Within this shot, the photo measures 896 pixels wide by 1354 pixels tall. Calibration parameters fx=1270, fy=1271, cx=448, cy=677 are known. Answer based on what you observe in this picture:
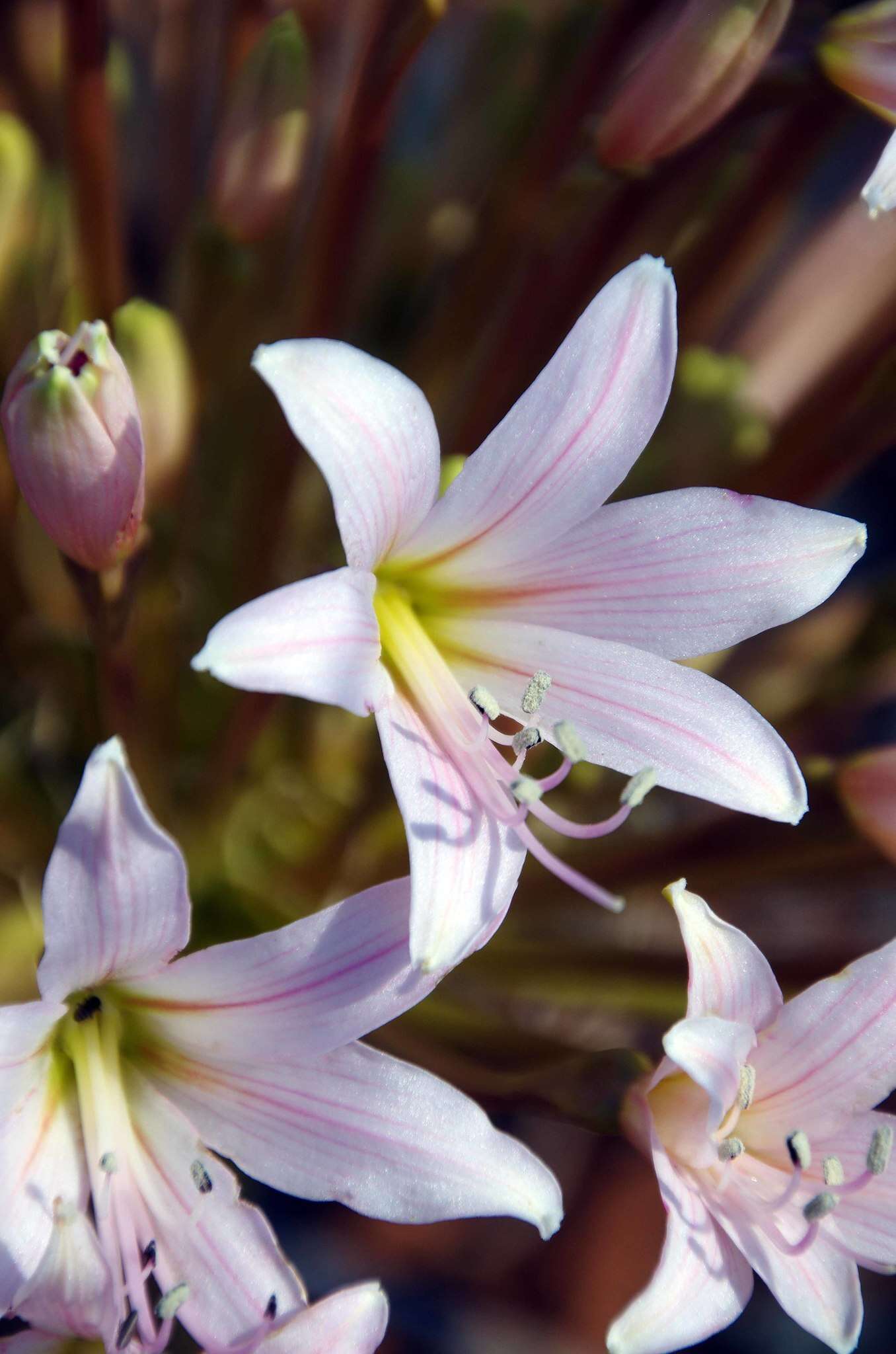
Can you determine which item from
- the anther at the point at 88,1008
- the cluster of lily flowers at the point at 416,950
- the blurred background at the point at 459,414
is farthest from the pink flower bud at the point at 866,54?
the anther at the point at 88,1008

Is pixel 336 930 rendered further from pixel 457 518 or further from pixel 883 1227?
pixel 883 1227

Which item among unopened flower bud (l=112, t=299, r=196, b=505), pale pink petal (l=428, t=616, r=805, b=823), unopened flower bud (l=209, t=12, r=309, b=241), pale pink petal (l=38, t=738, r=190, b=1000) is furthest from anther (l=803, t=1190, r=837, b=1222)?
unopened flower bud (l=209, t=12, r=309, b=241)

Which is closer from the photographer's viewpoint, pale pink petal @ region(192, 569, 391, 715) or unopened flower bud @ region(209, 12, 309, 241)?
pale pink petal @ region(192, 569, 391, 715)

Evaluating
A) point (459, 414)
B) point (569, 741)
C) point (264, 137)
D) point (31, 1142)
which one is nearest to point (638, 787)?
point (569, 741)

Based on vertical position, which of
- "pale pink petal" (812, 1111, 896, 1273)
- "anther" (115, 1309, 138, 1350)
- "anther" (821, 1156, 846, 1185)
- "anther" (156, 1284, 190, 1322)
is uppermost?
"anther" (821, 1156, 846, 1185)

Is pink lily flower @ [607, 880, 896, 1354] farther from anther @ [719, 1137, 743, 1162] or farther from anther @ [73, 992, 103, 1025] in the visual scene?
anther @ [73, 992, 103, 1025]

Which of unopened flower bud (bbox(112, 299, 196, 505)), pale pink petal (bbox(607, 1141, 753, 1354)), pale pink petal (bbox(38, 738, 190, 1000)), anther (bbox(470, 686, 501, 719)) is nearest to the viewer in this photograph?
pale pink petal (bbox(38, 738, 190, 1000))

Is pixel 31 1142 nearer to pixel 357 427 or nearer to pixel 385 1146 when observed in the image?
pixel 385 1146
